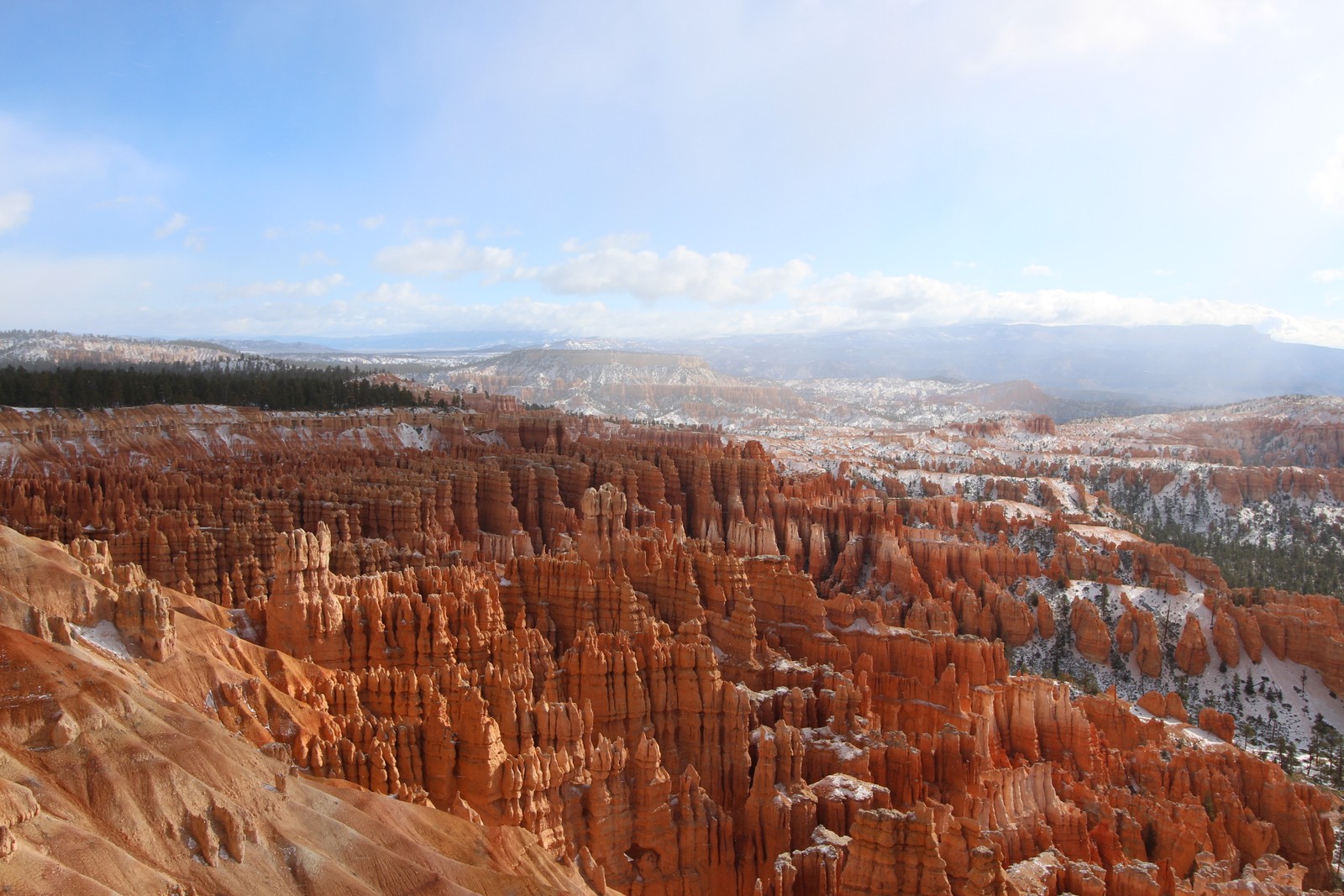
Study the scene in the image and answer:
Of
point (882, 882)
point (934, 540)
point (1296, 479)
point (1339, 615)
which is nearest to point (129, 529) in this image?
point (882, 882)

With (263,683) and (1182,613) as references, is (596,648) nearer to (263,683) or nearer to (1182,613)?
(263,683)

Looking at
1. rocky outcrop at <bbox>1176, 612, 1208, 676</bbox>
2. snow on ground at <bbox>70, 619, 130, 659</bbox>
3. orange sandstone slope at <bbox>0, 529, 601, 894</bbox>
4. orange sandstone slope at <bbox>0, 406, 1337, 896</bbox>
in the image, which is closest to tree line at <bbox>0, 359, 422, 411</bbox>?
orange sandstone slope at <bbox>0, 406, 1337, 896</bbox>

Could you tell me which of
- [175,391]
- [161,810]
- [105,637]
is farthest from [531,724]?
[175,391]

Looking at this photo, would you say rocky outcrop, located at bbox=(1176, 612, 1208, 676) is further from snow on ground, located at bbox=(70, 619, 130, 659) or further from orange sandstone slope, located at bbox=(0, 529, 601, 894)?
snow on ground, located at bbox=(70, 619, 130, 659)

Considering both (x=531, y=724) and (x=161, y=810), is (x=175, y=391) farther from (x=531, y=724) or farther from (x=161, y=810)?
(x=161, y=810)

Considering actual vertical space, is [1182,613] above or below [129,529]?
below
